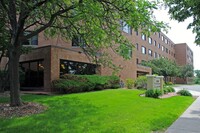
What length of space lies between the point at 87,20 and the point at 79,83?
810 centimetres

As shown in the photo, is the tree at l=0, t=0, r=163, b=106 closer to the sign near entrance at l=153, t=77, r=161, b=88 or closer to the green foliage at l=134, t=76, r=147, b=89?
the sign near entrance at l=153, t=77, r=161, b=88

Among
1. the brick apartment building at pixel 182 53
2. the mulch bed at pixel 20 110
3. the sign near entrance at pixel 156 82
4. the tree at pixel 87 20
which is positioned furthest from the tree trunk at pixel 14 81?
the brick apartment building at pixel 182 53

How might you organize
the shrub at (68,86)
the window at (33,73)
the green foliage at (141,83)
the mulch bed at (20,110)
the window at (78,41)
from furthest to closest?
1. the green foliage at (141,83)
2. the window at (33,73)
3. the shrub at (68,86)
4. the window at (78,41)
5. the mulch bed at (20,110)

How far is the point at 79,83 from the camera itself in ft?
60.6

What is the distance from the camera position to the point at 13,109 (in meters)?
9.61

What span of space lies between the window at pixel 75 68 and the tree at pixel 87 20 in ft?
21.0

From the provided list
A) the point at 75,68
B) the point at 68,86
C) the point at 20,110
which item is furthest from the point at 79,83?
the point at 20,110

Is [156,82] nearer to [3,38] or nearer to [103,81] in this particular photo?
[103,81]

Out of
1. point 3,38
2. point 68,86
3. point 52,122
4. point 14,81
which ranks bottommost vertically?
point 52,122

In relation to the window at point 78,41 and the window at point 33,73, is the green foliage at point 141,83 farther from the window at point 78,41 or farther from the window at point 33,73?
the window at point 78,41

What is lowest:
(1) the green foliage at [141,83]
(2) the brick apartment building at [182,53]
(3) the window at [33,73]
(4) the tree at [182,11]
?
(1) the green foliage at [141,83]

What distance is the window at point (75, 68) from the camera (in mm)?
19781

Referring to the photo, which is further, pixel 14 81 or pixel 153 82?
pixel 153 82

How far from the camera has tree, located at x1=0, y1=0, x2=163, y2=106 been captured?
9.10m
